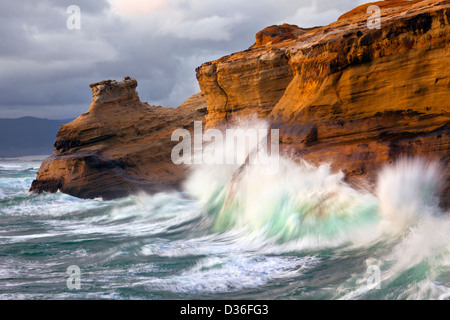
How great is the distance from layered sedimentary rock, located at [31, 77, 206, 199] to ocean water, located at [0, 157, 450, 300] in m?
6.57

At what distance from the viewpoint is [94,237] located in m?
11.6

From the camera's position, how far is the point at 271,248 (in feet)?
29.1

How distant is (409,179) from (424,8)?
2993mm

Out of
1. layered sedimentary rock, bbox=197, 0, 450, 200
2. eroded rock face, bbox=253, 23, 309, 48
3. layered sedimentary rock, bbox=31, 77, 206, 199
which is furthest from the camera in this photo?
layered sedimentary rock, bbox=31, 77, 206, 199

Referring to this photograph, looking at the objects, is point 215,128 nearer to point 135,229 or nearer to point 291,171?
point 135,229

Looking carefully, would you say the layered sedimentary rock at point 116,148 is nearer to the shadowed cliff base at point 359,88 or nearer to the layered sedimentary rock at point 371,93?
the shadowed cliff base at point 359,88

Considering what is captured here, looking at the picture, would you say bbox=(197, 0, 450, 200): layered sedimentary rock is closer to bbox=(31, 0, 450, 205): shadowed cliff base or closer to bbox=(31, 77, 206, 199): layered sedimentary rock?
bbox=(31, 0, 450, 205): shadowed cliff base

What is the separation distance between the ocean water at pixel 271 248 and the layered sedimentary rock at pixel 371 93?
40cm

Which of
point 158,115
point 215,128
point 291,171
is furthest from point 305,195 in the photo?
point 158,115

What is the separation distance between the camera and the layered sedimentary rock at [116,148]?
773 inches

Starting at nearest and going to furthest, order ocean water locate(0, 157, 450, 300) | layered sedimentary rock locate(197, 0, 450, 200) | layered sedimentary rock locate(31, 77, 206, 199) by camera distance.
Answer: ocean water locate(0, 157, 450, 300)
layered sedimentary rock locate(197, 0, 450, 200)
layered sedimentary rock locate(31, 77, 206, 199)

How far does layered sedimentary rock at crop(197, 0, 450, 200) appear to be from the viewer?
26.9 feet

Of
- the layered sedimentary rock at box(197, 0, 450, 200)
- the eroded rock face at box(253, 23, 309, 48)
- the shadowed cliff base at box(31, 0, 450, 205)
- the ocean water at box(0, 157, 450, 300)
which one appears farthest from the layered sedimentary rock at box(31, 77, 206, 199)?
the layered sedimentary rock at box(197, 0, 450, 200)

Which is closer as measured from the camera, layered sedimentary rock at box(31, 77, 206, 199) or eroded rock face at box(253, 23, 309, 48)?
eroded rock face at box(253, 23, 309, 48)
